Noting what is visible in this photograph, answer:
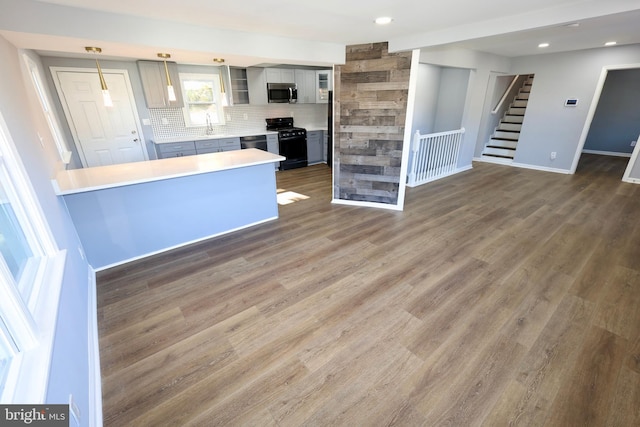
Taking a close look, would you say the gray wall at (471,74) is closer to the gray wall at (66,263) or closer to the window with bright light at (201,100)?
the window with bright light at (201,100)

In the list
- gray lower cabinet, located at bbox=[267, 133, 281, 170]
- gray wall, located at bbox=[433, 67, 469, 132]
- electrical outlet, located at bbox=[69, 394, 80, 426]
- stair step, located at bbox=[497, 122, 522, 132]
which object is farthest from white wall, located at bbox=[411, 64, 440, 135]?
electrical outlet, located at bbox=[69, 394, 80, 426]

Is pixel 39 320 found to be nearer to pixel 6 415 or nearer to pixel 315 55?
pixel 6 415

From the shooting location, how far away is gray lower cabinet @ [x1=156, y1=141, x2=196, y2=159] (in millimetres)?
5055

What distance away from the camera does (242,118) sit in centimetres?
615

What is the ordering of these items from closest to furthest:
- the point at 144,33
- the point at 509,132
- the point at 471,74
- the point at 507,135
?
the point at 144,33
the point at 471,74
the point at 507,135
the point at 509,132

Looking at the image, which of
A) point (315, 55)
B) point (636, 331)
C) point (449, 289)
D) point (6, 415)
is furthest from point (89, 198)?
point (636, 331)

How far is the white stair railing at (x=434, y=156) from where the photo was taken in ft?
17.3

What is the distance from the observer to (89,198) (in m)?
2.59

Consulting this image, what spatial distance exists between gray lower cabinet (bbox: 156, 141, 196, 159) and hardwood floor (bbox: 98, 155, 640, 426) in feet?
8.92

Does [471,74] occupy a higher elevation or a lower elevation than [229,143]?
higher

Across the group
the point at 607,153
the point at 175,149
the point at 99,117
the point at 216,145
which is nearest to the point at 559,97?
the point at 607,153

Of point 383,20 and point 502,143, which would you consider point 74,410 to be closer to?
point 383,20

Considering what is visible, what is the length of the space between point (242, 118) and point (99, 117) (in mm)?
2569

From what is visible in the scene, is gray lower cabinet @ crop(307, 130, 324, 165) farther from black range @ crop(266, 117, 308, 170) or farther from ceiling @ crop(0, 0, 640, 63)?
ceiling @ crop(0, 0, 640, 63)
